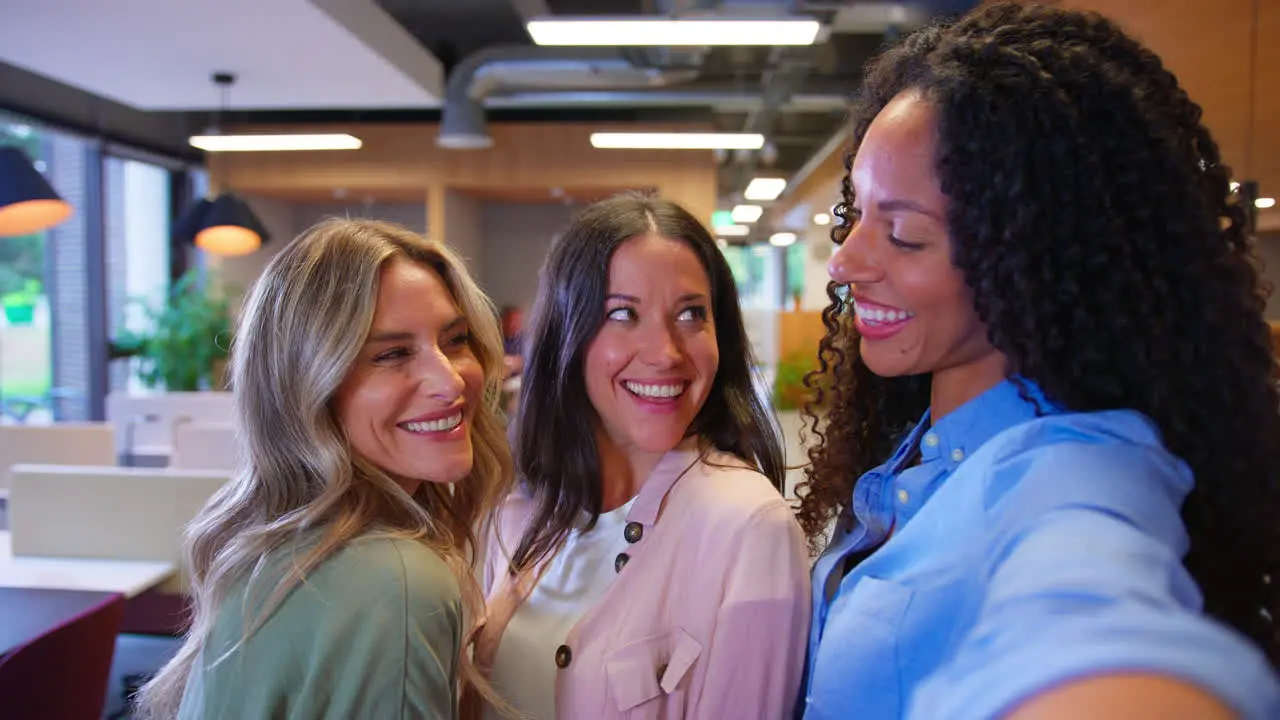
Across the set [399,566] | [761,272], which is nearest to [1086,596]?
[399,566]

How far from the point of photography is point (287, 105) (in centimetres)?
645

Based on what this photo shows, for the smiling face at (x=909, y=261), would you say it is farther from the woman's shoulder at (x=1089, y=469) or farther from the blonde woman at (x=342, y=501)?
the blonde woman at (x=342, y=501)

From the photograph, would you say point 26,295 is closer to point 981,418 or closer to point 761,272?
point 981,418

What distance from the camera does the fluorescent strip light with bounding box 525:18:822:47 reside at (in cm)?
383

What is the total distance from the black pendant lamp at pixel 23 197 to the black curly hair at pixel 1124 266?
163 inches

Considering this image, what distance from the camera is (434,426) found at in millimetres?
1259

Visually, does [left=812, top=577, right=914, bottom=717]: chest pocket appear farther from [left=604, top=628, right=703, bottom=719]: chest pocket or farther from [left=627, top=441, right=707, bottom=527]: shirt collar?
[left=627, top=441, right=707, bottom=527]: shirt collar

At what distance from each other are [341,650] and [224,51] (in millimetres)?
4798

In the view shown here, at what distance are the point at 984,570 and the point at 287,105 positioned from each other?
6.80 metres

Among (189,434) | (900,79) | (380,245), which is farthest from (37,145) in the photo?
(900,79)

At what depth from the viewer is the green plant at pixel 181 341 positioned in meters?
7.28

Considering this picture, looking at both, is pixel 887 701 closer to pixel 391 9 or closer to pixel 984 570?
pixel 984 570

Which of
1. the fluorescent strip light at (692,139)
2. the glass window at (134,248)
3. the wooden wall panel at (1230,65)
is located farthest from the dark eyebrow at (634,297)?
the glass window at (134,248)

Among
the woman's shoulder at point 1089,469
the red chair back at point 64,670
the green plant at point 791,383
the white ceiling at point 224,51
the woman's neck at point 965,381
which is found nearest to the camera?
the woman's shoulder at point 1089,469
